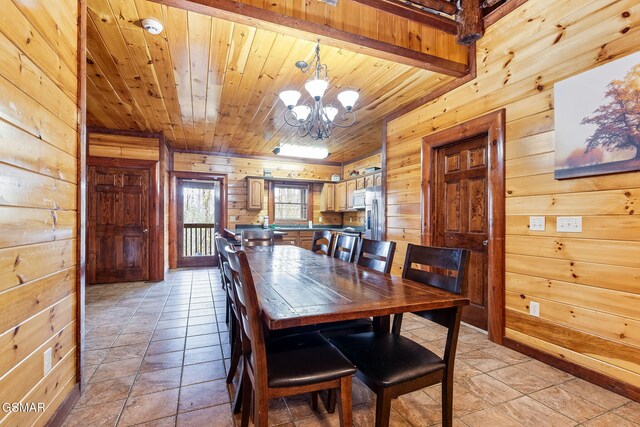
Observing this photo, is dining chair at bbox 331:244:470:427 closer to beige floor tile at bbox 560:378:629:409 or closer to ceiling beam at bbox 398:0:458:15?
beige floor tile at bbox 560:378:629:409

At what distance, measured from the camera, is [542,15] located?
2203mm

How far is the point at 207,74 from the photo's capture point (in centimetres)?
287

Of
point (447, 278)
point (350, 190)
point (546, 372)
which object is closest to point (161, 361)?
point (447, 278)

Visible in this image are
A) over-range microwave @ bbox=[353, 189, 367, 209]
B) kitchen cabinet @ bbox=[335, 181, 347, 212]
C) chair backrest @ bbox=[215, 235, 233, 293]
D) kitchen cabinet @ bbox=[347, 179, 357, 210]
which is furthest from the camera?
kitchen cabinet @ bbox=[335, 181, 347, 212]

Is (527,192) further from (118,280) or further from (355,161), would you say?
(118,280)

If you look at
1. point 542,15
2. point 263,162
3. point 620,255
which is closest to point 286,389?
point 620,255

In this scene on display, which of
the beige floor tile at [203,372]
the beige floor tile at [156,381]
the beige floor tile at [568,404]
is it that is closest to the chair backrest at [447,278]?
the beige floor tile at [568,404]

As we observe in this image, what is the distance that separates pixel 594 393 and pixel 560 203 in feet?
4.03

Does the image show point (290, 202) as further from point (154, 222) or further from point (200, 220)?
point (154, 222)

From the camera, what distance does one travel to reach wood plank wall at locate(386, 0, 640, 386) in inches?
70.0

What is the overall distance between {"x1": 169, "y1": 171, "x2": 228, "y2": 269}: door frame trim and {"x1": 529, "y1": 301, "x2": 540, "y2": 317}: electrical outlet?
5.31m

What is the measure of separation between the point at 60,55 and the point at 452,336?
8.08 ft

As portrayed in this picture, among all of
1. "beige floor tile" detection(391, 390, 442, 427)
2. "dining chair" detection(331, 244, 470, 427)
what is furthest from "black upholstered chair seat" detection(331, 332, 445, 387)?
"beige floor tile" detection(391, 390, 442, 427)

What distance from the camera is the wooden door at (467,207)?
9.21 feet
